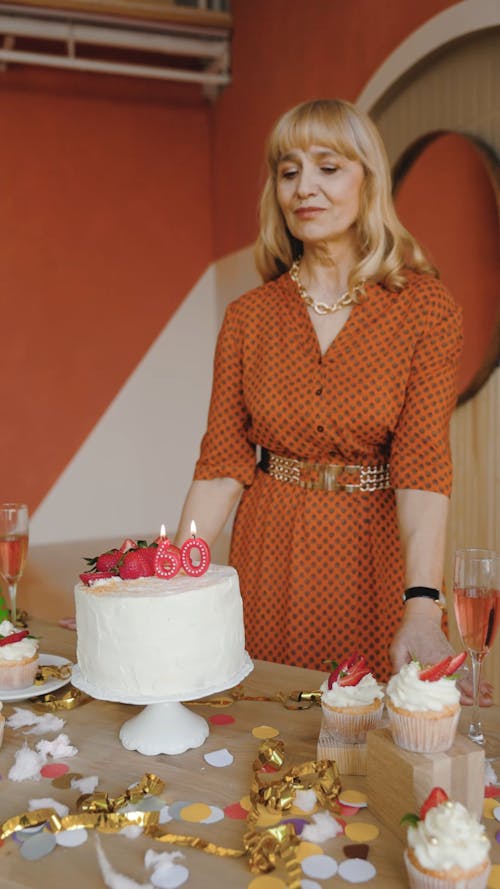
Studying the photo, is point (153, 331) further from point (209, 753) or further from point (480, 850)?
point (480, 850)

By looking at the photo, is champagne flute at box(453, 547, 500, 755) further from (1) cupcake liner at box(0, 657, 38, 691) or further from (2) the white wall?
(2) the white wall

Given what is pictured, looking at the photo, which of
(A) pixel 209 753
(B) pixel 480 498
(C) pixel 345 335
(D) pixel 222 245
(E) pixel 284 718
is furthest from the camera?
(D) pixel 222 245

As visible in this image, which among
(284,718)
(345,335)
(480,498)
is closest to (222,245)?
(480,498)

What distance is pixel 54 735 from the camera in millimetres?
1208

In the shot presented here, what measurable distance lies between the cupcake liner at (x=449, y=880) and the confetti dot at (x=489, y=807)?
16 centimetres

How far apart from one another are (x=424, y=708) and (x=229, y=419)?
40.8 inches

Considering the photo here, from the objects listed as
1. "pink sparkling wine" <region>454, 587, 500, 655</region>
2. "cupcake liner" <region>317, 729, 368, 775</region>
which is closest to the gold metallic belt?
"pink sparkling wine" <region>454, 587, 500, 655</region>

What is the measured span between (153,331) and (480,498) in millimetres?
3144

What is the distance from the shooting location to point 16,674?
1342mm

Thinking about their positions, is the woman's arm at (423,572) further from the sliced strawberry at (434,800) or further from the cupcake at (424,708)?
the sliced strawberry at (434,800)

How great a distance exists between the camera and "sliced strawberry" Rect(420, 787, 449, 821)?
2.68 ft

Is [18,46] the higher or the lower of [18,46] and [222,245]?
the higher

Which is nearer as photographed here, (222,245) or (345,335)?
(345,335)

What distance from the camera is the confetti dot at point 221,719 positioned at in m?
1.24
